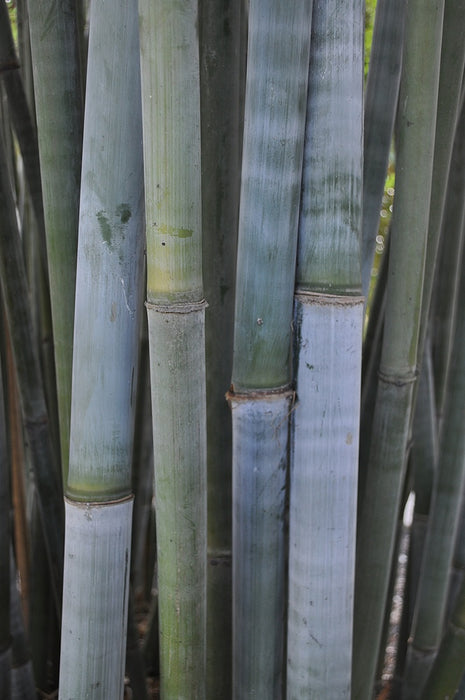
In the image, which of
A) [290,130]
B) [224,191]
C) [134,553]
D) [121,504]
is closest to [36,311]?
[134,553]

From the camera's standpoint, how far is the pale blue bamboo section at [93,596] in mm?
796

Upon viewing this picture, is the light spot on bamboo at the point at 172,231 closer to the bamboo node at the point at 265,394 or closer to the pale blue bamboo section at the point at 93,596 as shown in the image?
the bamboo node at the point at 265,394

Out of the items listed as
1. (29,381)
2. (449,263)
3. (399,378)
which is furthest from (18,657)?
(449,263)

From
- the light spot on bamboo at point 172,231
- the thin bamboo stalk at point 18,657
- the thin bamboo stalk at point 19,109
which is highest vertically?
the thin bamboo stalk at point 19,109

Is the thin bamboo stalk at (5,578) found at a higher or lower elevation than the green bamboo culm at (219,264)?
lower

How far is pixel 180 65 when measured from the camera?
667 millimetres

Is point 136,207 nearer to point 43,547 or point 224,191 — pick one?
point 224,191

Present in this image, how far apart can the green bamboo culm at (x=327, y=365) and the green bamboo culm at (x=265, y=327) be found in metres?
0.02

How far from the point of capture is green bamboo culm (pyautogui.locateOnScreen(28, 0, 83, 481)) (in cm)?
82

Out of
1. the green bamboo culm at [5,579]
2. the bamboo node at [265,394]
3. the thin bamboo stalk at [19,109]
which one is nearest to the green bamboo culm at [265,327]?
the bamboo node at [265,394]

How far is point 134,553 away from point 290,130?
49.2 inches

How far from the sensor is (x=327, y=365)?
2.54 ft

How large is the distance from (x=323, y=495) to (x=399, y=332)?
25 centimetres

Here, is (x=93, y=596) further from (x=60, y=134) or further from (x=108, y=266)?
(x=60, y=134)
